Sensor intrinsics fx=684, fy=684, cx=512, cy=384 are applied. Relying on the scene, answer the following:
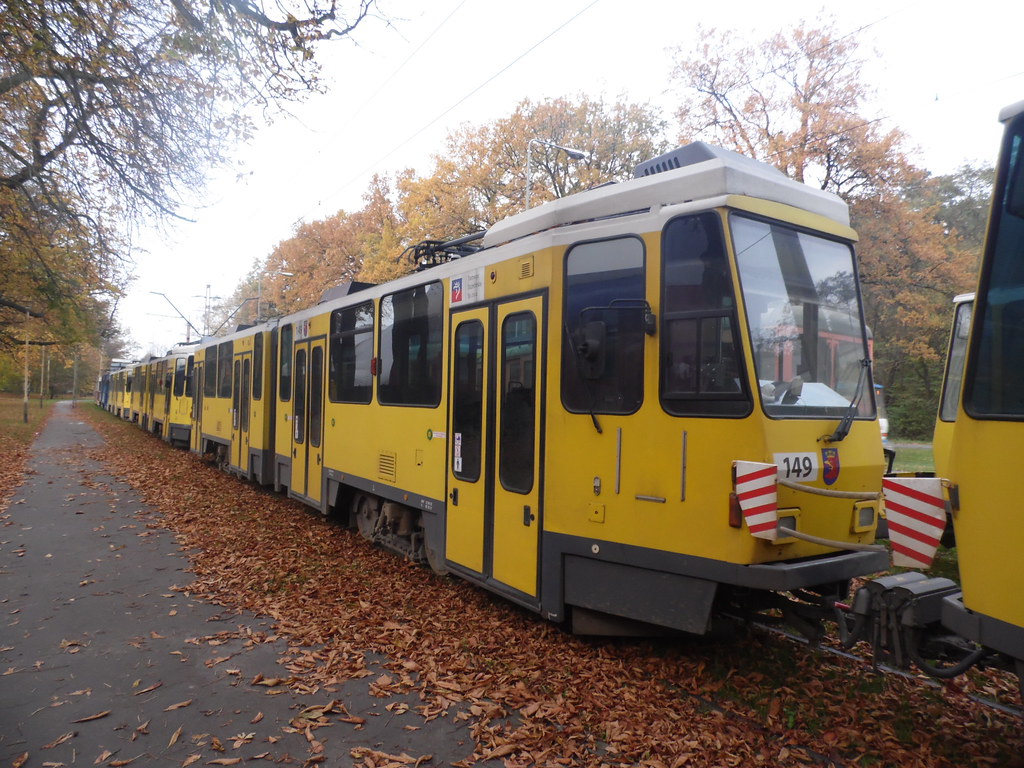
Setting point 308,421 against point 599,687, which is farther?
point 308,421

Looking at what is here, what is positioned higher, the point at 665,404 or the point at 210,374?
the point at 210,374

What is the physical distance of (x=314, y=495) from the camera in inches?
376

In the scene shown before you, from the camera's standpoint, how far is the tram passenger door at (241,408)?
1293 centimetres

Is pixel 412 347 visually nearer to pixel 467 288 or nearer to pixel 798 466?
pixel 467 288

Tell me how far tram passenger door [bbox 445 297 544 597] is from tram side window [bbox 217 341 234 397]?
10.1 meters

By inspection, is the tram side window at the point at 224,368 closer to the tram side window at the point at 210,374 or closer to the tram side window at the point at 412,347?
the tram side window at the point at 210,374

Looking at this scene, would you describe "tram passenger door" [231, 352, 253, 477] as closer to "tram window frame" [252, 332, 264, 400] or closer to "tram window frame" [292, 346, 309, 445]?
"tram window frame" [252, 332, 264, 400]

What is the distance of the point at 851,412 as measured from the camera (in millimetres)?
4469

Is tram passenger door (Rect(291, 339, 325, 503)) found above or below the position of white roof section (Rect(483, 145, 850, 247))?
below

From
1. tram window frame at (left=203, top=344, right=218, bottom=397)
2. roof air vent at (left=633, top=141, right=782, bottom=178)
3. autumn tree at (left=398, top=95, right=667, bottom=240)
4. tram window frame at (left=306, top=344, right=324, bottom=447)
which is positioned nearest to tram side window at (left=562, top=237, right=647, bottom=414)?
roof air vent at (left=633, top=141, right=782, bottom=178)

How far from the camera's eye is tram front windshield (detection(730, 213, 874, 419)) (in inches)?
164

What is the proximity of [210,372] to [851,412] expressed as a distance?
15199mm

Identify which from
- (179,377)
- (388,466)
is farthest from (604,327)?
(179,377)

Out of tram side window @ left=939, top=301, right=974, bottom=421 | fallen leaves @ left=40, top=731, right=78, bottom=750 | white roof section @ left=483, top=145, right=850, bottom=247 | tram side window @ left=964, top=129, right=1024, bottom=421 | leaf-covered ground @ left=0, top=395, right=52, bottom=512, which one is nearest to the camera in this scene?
tram side window @ left=964, top=129, right=1024, bottom=421
